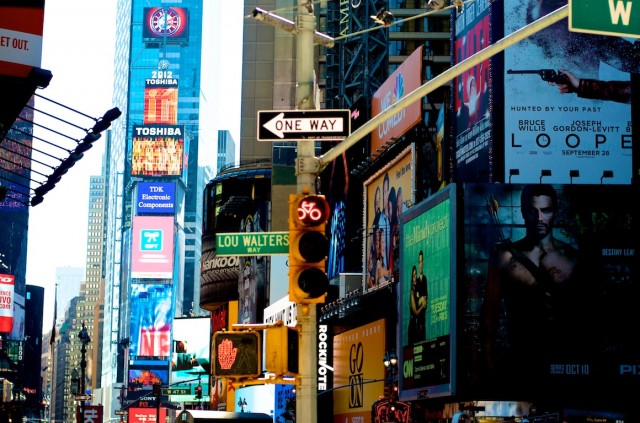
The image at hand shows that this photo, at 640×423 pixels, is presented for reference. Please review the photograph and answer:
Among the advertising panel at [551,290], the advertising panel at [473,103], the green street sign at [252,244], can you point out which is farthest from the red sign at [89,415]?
the green street sign at [252,244]

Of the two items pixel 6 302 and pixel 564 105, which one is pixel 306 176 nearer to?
pixel 564 105

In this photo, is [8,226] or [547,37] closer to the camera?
[547,37]

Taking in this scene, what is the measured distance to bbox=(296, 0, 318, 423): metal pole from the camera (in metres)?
14.9

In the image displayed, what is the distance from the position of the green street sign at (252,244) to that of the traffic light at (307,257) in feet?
3.10

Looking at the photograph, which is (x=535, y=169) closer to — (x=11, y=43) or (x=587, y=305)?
(x=587, y=305)

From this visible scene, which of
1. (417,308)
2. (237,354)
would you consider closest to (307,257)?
(237,354)

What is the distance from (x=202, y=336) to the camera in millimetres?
136750

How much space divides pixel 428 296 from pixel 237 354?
1639 inches

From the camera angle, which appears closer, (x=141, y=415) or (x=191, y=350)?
(x=191, y=350)

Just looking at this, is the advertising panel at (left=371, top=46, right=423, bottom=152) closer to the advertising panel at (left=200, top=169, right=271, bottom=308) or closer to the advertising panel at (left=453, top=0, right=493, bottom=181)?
the advertising panel at (left=453, top=0, right=493, bottom=181)

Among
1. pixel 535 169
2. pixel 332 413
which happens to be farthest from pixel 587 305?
pixel 332 413

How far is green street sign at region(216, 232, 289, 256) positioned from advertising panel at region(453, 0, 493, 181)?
41553 mm

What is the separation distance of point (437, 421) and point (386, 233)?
1149cm

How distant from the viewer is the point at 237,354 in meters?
13.9
